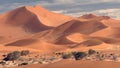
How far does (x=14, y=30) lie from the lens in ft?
520

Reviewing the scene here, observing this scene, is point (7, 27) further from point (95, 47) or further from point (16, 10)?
point (95, 47)

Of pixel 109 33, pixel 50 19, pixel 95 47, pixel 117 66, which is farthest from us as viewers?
pixel 50 19

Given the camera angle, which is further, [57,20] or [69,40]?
[57,20]

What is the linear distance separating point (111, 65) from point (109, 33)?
328 feet

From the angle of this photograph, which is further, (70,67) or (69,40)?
(69,40)

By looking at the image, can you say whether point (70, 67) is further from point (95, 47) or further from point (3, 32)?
point (3, 32)

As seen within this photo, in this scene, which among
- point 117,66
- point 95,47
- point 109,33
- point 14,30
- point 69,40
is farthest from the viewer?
point 14,30

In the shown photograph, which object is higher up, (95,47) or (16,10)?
(16,10)

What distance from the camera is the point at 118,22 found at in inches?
6378

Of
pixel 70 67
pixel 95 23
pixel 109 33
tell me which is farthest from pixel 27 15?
pixel 70 67

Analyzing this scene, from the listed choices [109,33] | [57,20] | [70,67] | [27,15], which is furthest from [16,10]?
[70,67]

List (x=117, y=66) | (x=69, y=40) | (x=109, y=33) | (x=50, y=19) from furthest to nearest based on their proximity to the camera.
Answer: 1. (x=50, y=19)
2. (x=109, y=33)
3. (x=69, y=40)
4. (x=117, y=66)

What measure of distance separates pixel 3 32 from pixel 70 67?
133m

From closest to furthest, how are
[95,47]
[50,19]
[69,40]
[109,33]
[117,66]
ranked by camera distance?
[117,66] → [95,47] → [69,40] → [109,33] → [50,19]
